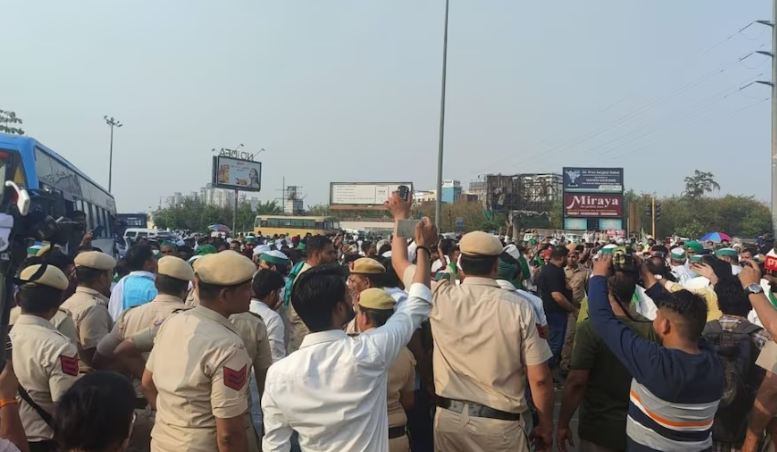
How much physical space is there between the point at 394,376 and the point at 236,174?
5008 centimetres

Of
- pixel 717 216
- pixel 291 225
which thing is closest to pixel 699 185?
pixel 717 216

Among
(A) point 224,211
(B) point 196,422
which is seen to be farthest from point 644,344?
(A) point 224,211

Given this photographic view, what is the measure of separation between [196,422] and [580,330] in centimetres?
214

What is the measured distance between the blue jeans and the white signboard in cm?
5750

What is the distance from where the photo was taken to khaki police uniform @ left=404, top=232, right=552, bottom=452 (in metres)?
3.12

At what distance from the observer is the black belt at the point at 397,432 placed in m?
3.05

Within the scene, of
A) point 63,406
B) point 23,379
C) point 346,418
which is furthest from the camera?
A: point 23,379

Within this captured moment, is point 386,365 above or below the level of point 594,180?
below

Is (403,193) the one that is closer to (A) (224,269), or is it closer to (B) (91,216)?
(A) (224,269)

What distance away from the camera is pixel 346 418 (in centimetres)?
228

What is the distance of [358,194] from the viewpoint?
221 feet

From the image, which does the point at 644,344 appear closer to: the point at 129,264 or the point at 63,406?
the point at 63,406

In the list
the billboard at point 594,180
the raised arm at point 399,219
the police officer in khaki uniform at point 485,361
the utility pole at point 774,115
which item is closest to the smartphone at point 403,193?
the raised arm at point 399,219

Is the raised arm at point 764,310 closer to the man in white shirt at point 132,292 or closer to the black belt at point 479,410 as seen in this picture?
the black belt at point 479,410
